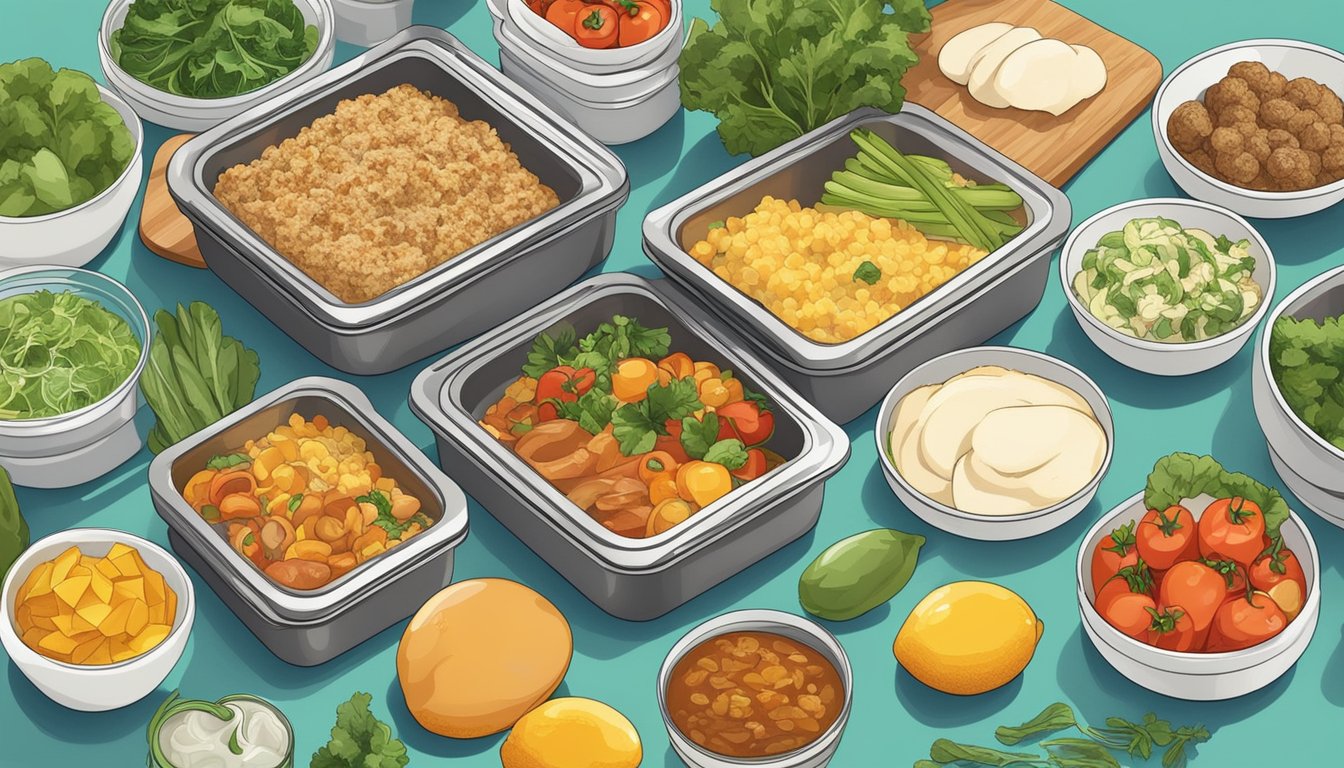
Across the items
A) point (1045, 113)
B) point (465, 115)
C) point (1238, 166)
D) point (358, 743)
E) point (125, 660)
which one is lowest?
point (125, 660)

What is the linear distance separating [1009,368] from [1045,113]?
1.11 metres

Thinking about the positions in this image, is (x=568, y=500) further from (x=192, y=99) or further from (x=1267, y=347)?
(x=192, y=99)

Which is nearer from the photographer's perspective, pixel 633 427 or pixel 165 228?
pixel 633 427

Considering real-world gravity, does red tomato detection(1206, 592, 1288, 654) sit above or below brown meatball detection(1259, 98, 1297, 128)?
below

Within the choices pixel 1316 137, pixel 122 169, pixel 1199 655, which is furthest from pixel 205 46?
pixel 1199 655

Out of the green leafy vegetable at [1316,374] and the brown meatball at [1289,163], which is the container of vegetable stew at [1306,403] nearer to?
the green leafy vegetable at [1316,374]

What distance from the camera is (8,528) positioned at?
5305 millimetres

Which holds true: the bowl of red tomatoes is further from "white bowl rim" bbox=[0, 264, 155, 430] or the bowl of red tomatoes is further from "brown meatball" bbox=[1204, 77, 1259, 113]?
"white bowl rim" bbox=[0, 264, 155, 430]

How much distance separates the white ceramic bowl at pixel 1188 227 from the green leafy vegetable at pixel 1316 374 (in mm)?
314

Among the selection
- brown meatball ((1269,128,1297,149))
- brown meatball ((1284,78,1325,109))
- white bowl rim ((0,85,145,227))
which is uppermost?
brown meatball ((1284,78,1325,109))

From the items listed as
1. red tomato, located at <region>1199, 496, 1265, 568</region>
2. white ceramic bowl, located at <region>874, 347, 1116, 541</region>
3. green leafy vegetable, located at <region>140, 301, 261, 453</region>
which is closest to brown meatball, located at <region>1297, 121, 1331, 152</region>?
white ceramic bowl, located at <region>874, 347, 1116, 541</region>

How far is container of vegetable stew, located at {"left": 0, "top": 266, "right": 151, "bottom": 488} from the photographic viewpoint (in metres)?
5.54

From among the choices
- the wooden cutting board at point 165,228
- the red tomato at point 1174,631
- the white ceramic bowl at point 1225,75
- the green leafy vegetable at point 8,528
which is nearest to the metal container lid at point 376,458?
the green leafy vegetable at point 8,528

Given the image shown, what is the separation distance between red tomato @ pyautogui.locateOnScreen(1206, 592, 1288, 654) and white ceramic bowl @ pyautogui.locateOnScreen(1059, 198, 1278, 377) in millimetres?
995
